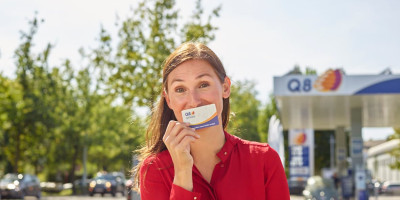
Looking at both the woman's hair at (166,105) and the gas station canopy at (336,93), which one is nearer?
the woman's hair at (166,105)

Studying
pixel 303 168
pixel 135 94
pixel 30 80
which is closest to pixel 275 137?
pixel 135 94

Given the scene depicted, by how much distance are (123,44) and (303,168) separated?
19.5 metres

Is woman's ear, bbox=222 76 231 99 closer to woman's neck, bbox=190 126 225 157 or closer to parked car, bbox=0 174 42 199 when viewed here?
woman's neck, bbox=190 126 225 157

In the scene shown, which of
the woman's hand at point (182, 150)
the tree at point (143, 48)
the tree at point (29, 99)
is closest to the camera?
the woman's hand at point (182, 150)

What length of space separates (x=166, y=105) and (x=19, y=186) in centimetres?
3030

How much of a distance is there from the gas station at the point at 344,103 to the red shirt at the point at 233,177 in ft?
54.3

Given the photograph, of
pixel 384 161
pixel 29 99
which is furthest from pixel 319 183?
pixel 384 161

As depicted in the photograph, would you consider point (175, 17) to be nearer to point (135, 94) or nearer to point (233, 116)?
point (135, 94)

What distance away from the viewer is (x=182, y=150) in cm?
248

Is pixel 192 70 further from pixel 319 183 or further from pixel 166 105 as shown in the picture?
pixel 319 183

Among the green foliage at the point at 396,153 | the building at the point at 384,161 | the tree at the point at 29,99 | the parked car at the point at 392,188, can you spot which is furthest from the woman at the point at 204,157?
the building at the point at 384,161

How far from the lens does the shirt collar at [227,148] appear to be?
2.67 metres

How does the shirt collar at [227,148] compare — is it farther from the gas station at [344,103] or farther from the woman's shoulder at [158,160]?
the gas station at [344,103]

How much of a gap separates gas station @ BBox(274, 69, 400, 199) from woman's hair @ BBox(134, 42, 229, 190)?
16.3 metres
